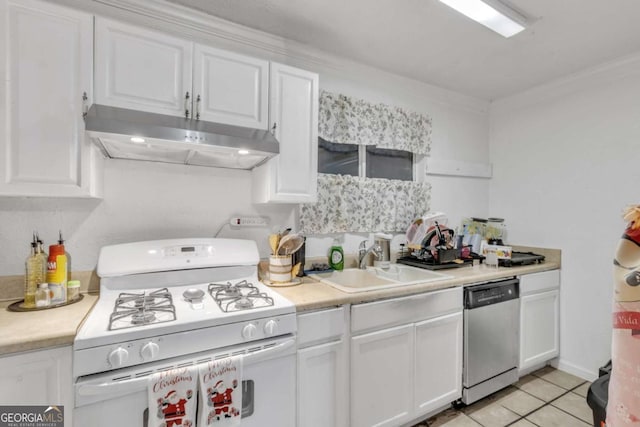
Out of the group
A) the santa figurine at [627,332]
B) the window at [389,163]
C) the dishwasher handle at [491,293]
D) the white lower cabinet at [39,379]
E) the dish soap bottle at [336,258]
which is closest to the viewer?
the santa figurine at [627,332]

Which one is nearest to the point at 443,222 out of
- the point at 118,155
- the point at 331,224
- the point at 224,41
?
the point at 331,224

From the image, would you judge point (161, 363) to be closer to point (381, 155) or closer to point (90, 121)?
point (90, 121)

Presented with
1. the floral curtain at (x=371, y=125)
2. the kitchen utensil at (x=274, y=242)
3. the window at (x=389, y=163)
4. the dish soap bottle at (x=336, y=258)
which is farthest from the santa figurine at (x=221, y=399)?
the window at (x=389, y=163)

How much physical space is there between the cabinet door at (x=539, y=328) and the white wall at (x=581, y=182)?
11 cm

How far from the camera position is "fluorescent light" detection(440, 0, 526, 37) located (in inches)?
65.7

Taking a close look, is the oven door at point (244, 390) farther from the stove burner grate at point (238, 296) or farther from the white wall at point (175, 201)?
the white wall at point (175, 201)

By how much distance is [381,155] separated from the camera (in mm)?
2689

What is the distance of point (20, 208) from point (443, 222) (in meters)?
2.80

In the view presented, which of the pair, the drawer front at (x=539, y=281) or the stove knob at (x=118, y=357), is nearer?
the stove knob at (x=118, y=357)

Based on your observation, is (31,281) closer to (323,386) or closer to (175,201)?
(175,201)

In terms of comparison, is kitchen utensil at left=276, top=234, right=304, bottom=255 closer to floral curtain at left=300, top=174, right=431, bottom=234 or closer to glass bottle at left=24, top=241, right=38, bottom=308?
floral curtain at left=300, top=174, right=431, bottom=234

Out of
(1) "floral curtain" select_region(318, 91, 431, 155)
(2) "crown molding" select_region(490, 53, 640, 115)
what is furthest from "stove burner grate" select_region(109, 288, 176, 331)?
(2) "crown molding" select_region(490, 53, 640, 115)

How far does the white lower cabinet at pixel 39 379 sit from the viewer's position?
3.40 feet

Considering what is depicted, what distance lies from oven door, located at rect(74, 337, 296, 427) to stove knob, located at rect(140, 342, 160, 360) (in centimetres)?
4
